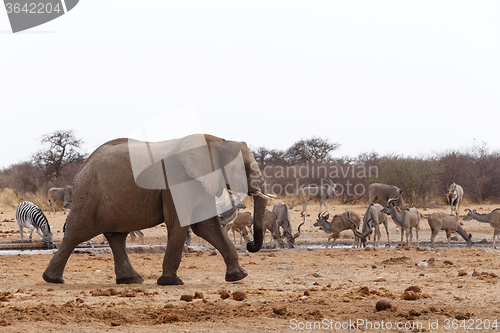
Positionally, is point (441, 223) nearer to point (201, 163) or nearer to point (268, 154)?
point (201, 163)

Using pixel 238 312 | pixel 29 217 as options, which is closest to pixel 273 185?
pixel 29 217

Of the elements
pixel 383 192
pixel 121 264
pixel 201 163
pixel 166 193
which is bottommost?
pixel 121 264

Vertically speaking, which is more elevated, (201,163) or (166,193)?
(201,163)

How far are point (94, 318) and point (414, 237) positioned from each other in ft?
50.9

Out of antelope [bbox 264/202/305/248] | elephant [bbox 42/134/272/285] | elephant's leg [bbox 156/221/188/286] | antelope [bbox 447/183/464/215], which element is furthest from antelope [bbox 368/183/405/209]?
elephant's leg [bbox 156/221/188/286]

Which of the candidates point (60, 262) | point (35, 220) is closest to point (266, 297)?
point (60, 262)

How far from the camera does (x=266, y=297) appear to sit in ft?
21.8

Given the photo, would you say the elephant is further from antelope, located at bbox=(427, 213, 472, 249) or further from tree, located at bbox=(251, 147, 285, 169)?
tree, located at bbox=(251, 147, 285, 169)

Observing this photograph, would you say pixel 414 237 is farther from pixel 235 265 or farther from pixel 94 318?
pixel 94 318

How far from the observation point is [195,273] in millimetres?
9484

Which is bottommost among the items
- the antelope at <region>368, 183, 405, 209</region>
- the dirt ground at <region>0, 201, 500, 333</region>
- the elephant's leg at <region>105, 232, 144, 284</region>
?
the dirt ground at <region>0, 201, 500, 333</region>

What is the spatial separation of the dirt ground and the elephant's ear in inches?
59.6

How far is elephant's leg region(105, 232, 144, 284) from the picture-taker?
26.5 feet

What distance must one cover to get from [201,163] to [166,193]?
0.68 meters
